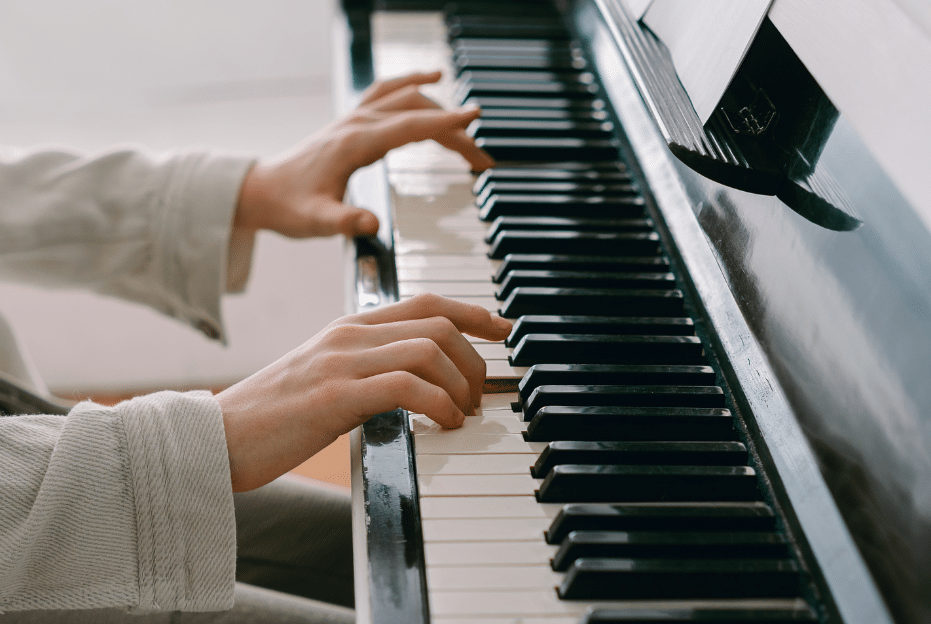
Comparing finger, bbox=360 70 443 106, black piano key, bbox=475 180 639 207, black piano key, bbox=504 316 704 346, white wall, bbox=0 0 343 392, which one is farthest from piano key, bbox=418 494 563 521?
white wall, bbox=0 0 343 392

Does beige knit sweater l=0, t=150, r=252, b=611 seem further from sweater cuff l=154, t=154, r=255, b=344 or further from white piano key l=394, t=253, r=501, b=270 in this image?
sweater cuff l=154, t=154, r=255, b=344

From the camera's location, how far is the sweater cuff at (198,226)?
3.90 ft

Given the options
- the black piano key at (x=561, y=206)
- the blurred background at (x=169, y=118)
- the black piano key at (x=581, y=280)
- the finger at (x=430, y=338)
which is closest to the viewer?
the finger at (x=430, y=338)

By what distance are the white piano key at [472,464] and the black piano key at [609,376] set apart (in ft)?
0.25

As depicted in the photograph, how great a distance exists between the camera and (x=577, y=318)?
0.85 m

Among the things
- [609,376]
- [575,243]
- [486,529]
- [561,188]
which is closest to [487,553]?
[486,529]

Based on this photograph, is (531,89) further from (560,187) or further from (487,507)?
(487,507)

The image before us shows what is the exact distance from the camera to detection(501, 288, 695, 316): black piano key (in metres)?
0.87

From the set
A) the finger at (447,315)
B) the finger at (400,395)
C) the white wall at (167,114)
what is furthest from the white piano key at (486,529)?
the white wall at (167,114)

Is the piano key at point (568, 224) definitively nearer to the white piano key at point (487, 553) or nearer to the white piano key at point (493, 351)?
the white piano key at point (493, 351)

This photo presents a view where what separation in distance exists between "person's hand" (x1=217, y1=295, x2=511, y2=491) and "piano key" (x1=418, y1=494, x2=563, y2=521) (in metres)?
0.09

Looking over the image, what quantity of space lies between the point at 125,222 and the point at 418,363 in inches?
26.9

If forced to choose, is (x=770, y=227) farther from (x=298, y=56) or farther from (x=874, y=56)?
(x=298, y=56)

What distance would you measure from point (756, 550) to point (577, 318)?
0.30 m
